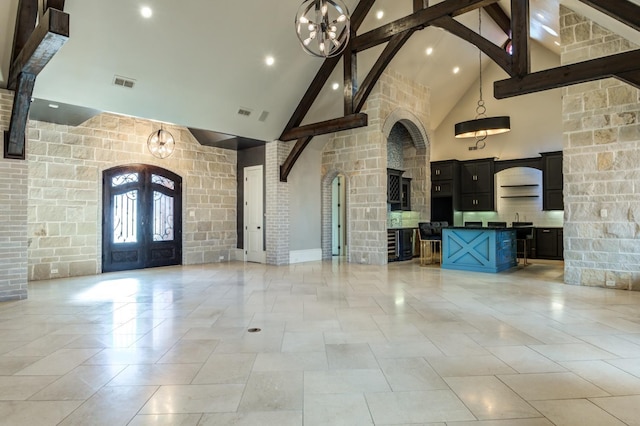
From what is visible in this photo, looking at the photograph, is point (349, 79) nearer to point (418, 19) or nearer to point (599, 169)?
point (418, 19)

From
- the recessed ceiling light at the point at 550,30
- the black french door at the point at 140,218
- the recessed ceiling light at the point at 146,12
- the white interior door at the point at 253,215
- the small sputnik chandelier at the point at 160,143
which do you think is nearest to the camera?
the recessed ceiling light at the point at 146,12

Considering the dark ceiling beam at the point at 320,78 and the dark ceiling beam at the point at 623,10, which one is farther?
the dark ceiling beam at the point at 320,78

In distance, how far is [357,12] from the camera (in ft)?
26.0

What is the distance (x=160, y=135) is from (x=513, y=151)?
9900 mm

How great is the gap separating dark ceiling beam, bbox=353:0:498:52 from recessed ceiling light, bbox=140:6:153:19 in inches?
157

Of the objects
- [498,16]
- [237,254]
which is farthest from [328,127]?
[498,16]

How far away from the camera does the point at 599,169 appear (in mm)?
6211

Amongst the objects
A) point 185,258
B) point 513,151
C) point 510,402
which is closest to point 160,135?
point 185,258

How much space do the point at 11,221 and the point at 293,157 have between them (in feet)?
18.3

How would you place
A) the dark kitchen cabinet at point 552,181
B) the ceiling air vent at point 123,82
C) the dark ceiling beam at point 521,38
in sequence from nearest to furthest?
Answer: the dark ceiling beam at point 521,38, the ceiling air vent at point 123,82, the dark kitchen cabinet at point 552,181

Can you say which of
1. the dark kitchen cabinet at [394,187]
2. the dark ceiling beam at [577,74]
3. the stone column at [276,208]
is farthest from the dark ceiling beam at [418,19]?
the dark kitchen cabinet at [394,187]

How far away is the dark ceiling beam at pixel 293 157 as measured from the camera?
352 inches

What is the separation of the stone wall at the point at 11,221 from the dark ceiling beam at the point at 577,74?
7.33m

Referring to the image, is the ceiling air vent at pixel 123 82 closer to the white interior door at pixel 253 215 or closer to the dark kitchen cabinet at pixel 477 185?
the white interior door at pixel 253 215
